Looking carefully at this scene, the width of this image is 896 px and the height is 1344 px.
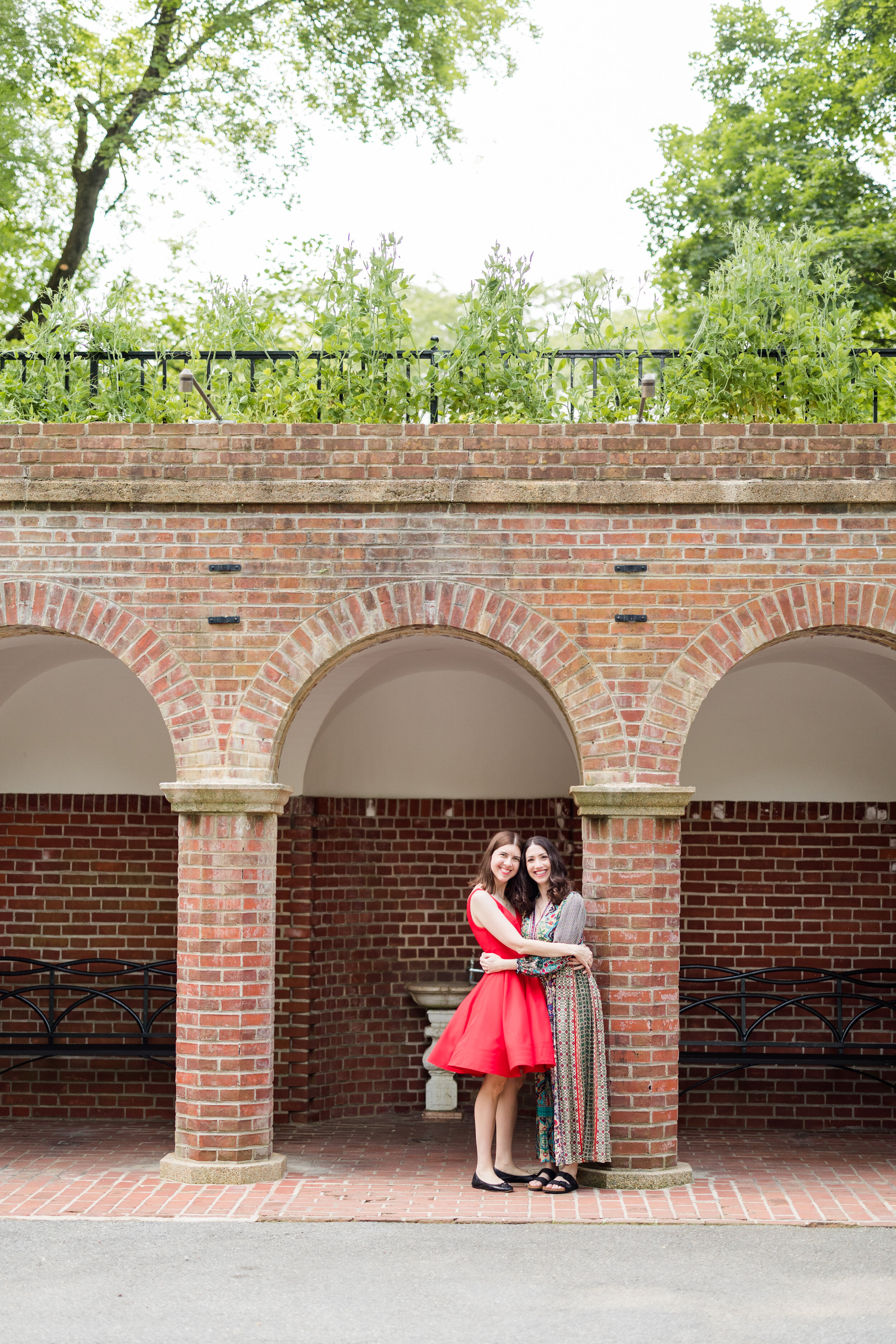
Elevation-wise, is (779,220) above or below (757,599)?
above

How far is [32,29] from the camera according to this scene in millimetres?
16062

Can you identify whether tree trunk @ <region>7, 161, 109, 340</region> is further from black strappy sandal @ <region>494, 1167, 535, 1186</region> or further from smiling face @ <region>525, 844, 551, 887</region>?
black strappy sandal @ <region>494, 1167, 535, 1186</region>

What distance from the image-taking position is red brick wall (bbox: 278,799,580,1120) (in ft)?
29.0

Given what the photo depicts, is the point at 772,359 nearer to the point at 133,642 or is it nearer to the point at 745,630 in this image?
the point at 745,630

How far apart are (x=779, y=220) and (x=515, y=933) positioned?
12.4 meters

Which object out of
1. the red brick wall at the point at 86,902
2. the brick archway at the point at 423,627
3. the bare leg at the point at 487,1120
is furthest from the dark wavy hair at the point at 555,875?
the red brick wall at the point at 86,902

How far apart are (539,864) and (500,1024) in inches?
32.8

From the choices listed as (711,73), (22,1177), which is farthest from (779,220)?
(22,1177)

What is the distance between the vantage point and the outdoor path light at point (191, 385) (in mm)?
7445

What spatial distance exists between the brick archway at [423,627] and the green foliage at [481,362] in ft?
4.67

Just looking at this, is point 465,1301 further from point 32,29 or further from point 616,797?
point 32,29

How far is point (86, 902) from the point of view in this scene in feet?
29.6

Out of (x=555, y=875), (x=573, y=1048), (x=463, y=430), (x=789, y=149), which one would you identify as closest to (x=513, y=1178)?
(x=573, y=1048)

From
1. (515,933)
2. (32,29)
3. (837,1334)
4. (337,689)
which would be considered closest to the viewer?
(837,1334)
